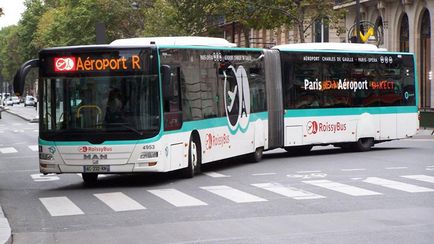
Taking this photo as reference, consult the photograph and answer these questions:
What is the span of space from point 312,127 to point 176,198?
10.9 metres

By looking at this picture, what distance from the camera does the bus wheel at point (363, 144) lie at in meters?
28.2

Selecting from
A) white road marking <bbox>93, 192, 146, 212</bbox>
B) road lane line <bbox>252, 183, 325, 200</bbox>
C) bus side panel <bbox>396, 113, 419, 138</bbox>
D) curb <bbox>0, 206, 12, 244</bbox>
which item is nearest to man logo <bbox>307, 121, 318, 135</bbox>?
bus side panel <bbox>396, 113, 419, 138</bbox>

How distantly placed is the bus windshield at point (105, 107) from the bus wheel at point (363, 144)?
11.2m

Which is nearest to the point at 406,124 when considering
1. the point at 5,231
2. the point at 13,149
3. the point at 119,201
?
the point at 13,149

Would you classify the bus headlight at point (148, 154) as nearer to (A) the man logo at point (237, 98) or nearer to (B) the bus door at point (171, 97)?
(B) the bus door at point (171, 97)

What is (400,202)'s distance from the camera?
1517cm

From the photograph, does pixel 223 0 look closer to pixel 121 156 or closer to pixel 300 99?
pixel 300 99

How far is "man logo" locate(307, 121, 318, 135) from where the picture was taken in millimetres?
26625

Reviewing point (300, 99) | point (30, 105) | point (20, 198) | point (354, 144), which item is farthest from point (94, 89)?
point (30, 105)

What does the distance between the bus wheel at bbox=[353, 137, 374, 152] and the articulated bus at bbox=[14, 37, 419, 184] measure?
0.04m

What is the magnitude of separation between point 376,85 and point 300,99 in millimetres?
3152

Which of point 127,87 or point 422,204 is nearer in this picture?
point 422,204

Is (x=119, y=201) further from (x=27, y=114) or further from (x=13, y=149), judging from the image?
(x=27, y=114)

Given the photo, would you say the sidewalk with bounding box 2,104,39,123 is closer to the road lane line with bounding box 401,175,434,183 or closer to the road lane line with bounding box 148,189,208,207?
the road lane line with bounding box 401,175,434,183
